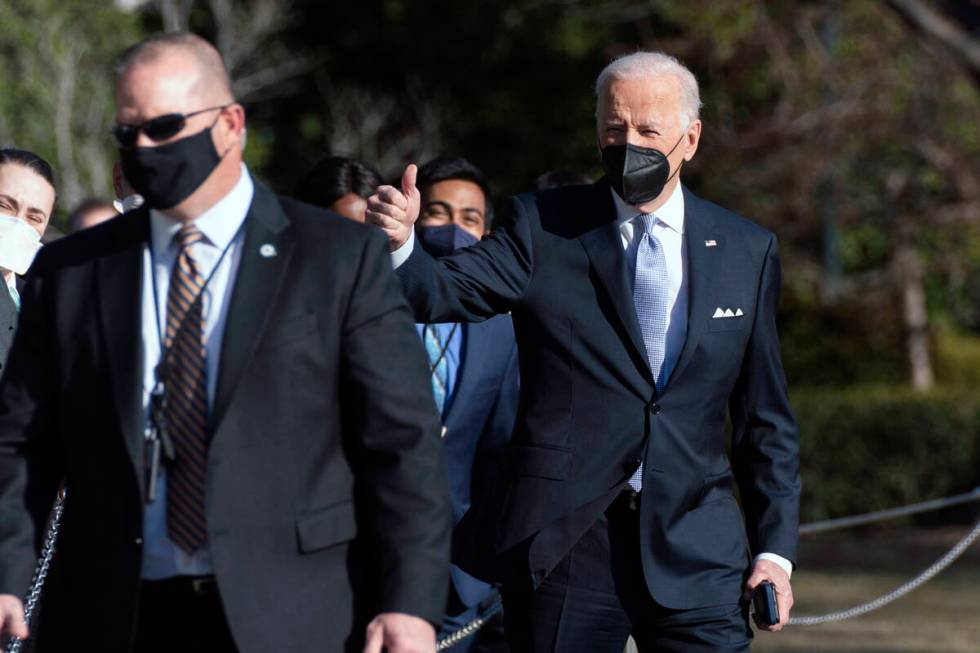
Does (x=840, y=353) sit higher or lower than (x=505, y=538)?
lower

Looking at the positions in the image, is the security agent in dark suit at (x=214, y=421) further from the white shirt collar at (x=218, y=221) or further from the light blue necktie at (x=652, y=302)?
the light blue necktie at (x=652, y=302)

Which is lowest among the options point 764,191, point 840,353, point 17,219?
point 840,353

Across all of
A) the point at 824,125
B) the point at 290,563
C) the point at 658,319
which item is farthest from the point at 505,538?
the point at 824,125

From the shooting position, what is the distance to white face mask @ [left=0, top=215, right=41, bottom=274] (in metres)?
5.59

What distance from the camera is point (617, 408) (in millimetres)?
4453

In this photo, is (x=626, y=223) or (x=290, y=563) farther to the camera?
(x=626, y=223)

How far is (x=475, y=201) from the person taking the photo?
249 inches

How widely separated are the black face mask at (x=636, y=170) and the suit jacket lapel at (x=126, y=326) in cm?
140

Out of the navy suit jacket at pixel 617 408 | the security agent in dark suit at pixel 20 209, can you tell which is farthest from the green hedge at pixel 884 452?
the navy suit jacket at pixel 617 408

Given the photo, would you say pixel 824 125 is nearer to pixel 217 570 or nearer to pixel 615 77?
pixel 615 77

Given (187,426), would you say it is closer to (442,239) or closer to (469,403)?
(469,403)

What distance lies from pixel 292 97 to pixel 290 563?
1991cm

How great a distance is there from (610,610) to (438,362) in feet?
5.08

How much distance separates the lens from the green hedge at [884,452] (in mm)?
16656
